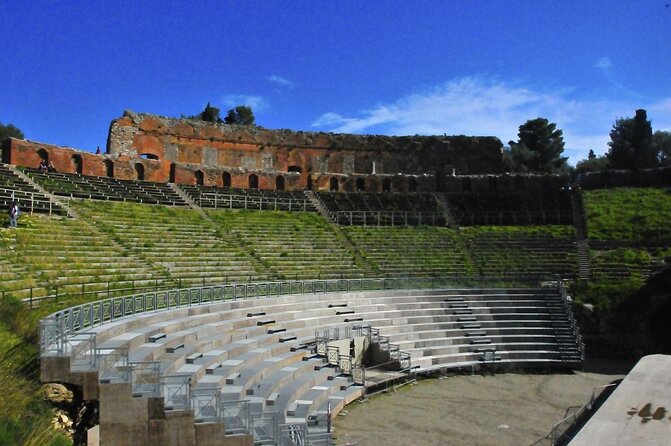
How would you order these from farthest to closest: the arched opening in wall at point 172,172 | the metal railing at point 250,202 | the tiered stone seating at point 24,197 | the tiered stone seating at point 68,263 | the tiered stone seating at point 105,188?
the arched opening in wall at point 172,172
the metal railing at point 250,202
the tiered stone seating at point 105,188
the tiered stone seating at point 24,197
the tiered stone seating at point 68,263

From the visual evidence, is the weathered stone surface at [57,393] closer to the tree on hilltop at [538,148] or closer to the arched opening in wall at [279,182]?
the arched opening in wall at [279,182]

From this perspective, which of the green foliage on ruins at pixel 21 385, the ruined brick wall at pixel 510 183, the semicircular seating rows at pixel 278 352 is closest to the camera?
the green foliage on ruins at pixel 21 385

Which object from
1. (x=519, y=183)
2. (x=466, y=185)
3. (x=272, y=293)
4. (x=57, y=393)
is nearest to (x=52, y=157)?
(x=272, y=293)

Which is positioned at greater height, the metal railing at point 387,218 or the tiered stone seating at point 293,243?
the metal railing at point 387,218

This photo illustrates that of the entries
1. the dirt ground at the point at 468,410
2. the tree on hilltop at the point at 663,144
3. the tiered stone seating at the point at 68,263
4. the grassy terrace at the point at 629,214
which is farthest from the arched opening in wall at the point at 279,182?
the tree on hilltop at the point at 663,144

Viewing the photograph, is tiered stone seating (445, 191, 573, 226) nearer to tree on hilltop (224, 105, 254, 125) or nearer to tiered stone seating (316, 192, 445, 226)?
tiered stone seating (316, 192, 445, 226)

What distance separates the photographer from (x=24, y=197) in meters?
28.1

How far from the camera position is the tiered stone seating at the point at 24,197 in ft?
88.3

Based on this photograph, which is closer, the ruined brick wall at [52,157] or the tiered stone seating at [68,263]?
the tiered stone seating at [68,263]

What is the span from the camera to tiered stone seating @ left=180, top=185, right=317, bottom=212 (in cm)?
3916

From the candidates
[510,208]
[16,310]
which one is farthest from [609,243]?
[16,310]

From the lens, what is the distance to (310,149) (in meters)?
52.4

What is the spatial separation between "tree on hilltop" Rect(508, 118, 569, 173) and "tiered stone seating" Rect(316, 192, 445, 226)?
1319 inches

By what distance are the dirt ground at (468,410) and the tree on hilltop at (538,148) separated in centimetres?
5471
